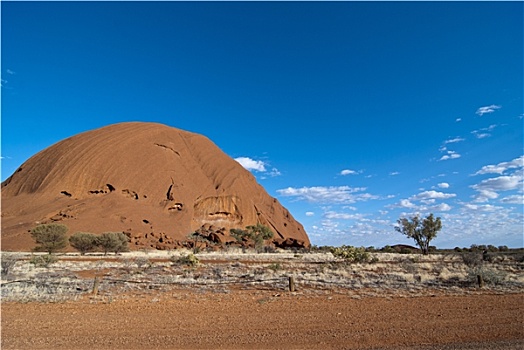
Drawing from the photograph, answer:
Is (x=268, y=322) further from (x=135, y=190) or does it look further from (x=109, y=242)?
(x=135, y=190)

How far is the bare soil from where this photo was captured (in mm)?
6785

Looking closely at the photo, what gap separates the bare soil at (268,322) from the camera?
6.79 meters

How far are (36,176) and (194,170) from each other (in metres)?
29.0

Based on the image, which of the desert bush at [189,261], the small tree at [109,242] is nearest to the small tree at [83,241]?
the small tree at [109,242]

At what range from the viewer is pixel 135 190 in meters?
61.9

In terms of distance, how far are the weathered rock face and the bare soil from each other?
41545 mm

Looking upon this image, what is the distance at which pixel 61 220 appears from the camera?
49.4 m

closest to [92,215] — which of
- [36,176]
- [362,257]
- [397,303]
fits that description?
[36,176]

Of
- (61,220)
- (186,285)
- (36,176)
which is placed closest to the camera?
(186,285)

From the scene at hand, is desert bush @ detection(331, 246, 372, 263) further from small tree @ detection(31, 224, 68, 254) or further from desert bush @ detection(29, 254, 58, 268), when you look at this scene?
small tree @ detection(31, 224, 68, 254)

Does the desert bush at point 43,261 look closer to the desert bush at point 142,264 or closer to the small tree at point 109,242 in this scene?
the desert bush at point 142,264

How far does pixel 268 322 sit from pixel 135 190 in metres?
Result: 58.2

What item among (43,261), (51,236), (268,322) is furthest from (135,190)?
(268,322)

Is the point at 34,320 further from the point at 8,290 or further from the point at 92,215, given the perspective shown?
the point at 92,215
